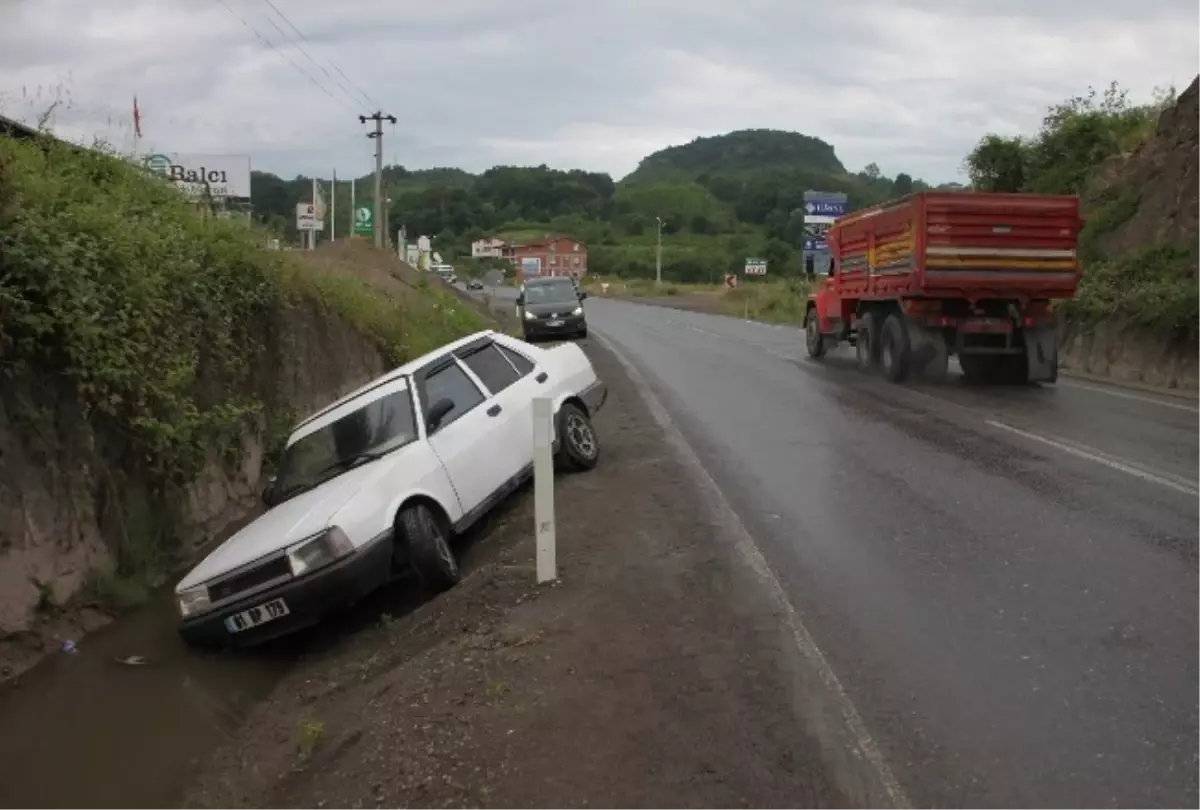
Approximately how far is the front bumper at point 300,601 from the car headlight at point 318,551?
0.14ft

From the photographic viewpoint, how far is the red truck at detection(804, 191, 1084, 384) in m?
16.9

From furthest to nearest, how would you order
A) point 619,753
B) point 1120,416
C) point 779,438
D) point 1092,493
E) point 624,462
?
point 1120,416, point 779,438, point 624,462, point 1092,493, point 619,753

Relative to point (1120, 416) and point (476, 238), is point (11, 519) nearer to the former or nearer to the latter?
point (1120, 416)

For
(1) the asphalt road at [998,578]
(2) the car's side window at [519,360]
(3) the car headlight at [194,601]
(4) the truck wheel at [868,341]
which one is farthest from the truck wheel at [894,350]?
(3) the car headlight at [194,601]

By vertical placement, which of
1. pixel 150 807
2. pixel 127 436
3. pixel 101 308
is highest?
pixel 101 308

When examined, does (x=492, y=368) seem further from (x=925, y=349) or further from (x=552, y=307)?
(x=552, y=307)

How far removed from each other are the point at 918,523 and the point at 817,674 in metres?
3.06

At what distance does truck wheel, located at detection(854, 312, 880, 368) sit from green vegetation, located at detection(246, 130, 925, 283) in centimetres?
7105

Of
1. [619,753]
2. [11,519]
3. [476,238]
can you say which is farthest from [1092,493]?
[476,238]

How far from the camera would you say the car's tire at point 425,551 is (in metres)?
7.55

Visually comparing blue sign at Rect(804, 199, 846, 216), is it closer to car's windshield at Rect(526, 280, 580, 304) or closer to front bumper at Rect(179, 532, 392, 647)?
car's windshield at Rect(526, 280, 580, 304)

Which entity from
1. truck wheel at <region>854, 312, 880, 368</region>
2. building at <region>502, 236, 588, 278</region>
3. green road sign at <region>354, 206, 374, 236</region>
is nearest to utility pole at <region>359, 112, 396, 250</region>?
green road sign at <region>354, 206, 374, 236</region>

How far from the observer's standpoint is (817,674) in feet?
17.5

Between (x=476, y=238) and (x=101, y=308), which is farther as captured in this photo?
(x=476, y=238)
